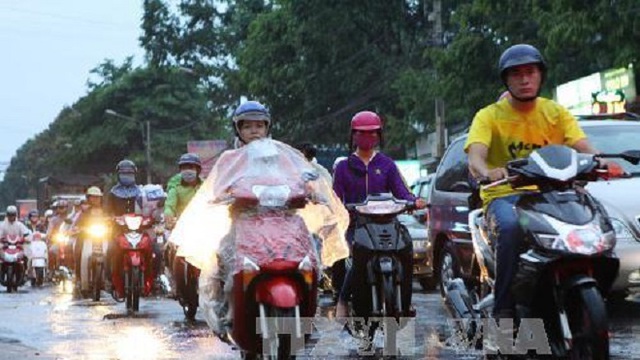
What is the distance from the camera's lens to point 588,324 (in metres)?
4.92

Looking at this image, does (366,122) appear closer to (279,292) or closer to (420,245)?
(279,292)

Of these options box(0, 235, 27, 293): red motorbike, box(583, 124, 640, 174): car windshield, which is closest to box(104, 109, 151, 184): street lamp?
box(0, 235, 27, 293): red motorbike

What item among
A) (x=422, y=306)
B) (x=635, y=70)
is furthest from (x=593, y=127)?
(x=635, y=70)

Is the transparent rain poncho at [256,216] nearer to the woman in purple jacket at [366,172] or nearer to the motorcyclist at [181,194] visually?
the woman in purple jacket at [366,172]

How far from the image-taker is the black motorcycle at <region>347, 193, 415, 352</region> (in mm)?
7488

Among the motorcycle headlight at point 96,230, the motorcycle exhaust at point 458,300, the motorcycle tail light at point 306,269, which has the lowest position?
the motorcycle exhaust at point 458,300

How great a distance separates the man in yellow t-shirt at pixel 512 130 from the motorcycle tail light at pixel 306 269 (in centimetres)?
96

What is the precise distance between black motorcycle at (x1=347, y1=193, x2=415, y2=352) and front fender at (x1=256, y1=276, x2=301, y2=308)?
173 centimetres

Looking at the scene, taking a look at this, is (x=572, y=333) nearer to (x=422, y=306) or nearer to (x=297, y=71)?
(x=422, y=306)

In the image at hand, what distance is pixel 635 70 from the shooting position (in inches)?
829

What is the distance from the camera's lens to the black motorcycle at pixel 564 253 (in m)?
5.02

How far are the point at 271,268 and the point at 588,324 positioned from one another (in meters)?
1.66

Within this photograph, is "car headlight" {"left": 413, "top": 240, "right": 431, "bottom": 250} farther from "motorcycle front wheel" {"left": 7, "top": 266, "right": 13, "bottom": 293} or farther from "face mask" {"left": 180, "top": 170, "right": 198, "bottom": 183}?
"motorcycle front wheel" {"left": 7, "top": 266, "right": 13, "bottom": 293}

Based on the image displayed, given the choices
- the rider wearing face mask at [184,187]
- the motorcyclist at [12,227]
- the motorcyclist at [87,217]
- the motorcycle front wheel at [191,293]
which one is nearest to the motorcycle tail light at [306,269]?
the motorcycle front wheel at [191,293]
